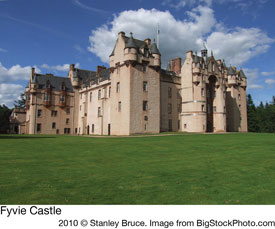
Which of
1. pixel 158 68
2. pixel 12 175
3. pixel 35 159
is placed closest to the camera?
pixel 12 175

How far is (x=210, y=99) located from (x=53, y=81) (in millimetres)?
40180

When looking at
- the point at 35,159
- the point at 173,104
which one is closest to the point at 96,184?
the point at 35,159

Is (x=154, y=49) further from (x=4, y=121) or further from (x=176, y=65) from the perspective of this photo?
(x=4, y=121)

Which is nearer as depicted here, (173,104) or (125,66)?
(125,66)

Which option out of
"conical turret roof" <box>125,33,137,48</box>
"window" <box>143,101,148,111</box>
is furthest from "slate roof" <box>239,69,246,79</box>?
"conical turret roof" <box>125,33,137,48</box>

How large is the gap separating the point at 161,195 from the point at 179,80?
45.8 m

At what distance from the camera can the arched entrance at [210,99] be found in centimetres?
5012

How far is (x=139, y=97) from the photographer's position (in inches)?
1636

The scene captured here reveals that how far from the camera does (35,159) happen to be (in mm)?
13555

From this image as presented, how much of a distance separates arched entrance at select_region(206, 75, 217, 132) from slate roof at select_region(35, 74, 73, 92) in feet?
118

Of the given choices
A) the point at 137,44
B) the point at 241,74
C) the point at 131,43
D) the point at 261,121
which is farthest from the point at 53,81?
the point at 261,121

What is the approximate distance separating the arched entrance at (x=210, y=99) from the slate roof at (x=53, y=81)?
118 feet

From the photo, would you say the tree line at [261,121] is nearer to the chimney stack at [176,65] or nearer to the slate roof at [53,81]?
the chimney stack at [176,65]

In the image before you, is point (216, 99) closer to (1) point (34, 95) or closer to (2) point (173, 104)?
(2) point (173, 104)
